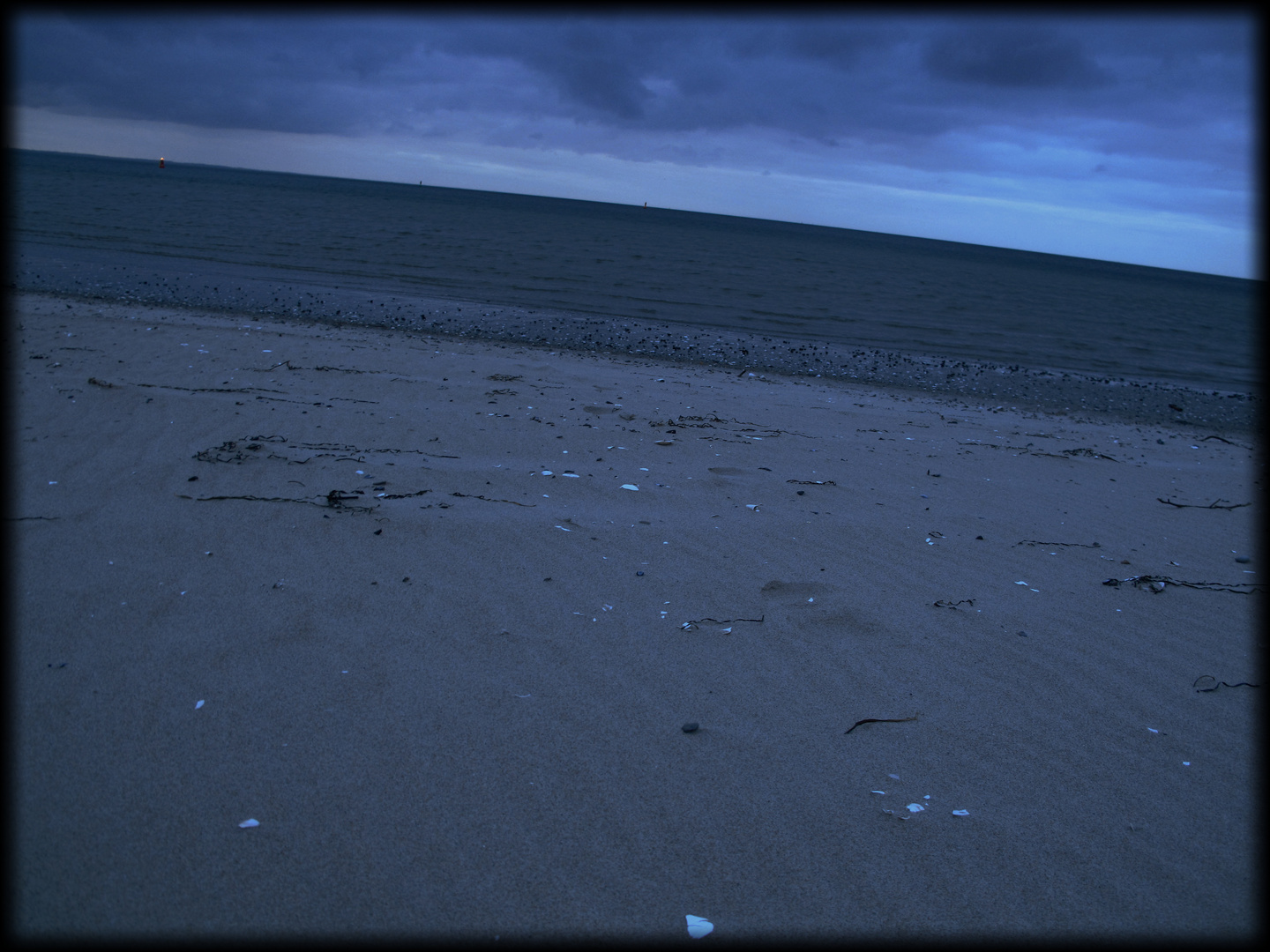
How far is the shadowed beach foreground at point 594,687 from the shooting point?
254 centimetres

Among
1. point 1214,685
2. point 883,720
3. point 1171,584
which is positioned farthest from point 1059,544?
point 883,720

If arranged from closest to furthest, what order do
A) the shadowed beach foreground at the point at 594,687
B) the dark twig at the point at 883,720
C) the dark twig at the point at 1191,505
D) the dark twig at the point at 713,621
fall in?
1. the shadowed beach foreground at the point at 594,687
2. the dark twig at the point at 883,720
3. the dark twig at the point at 713,621
4. the dark twig at the point at 1191,505

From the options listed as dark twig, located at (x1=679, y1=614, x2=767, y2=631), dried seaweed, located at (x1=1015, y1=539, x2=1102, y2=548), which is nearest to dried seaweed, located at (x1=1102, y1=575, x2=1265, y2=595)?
dried seaweed, located at (x1=1015, y1=539, x2=1102, y2=548)

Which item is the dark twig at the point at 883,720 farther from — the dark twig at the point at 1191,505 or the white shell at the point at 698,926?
the dark twig at the point at 1191,505

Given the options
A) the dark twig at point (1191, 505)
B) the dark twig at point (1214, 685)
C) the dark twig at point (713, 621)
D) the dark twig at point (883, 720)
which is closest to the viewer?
→ the dark twig at point (883, 720)

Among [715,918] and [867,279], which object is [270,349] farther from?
[867,279]

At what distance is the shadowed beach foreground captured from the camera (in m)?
2.54

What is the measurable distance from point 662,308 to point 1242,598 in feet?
49.6

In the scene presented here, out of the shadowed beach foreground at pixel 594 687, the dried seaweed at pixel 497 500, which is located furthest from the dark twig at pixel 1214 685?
the dried seaweed at pixel 497 500

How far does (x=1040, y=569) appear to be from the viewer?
17.2 ft

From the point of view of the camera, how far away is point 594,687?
140 inches

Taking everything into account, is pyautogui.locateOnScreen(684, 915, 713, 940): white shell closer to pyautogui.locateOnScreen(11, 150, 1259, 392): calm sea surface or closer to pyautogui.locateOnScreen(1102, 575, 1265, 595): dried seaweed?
pyautogui.locateOnScreen(1102, 575, 1265, 595): dried seaweed

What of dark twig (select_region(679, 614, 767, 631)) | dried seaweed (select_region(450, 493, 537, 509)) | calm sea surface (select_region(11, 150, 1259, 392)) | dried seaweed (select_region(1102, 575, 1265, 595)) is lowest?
dark twig (select_region(679, 614, 767, 631))

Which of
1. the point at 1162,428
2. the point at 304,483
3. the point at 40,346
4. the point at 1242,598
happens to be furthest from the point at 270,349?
the point at 1162,428
